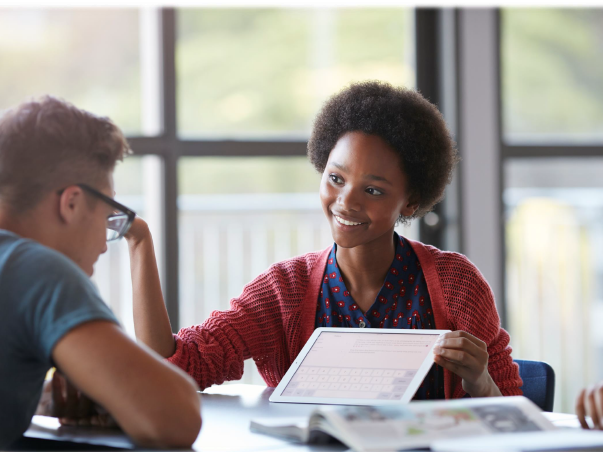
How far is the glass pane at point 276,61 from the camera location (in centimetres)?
360

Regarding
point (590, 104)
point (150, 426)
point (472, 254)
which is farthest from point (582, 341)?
point (150, 426)

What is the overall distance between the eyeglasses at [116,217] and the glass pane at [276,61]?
2226 mm

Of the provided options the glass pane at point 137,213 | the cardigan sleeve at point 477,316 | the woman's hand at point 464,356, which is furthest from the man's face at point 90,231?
the glass pane at point 137,213

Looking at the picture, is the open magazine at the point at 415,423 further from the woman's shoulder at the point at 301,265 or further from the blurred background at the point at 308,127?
the blurred background at the point at 308,127

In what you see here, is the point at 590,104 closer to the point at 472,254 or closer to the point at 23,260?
the point at 472,254

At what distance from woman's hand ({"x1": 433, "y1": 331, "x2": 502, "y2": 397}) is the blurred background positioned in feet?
7.18

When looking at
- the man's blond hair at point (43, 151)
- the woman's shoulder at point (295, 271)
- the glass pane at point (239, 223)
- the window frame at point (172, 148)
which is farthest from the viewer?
the glass pane at point (239, 223)

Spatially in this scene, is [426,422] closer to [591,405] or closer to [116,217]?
[591,405]

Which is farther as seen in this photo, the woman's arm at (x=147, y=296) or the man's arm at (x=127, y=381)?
the woman's arm at (x=147, y=296)

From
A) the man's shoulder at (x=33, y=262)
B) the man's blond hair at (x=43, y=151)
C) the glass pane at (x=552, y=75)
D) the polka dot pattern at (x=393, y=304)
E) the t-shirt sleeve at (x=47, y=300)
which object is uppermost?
the glass pane at (x=552, y=75)

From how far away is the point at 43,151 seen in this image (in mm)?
1106

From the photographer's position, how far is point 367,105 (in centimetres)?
188

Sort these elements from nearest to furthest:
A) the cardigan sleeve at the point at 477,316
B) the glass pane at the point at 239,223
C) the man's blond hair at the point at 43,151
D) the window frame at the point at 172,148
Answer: the man's blond hair at the point at 43,151, the cardigan sleeve at the point at 477,316, the window frame at the point at 172,148, the glass pane at the point at 239,223

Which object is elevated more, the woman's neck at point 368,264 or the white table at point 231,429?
the woman's neck at point 368,264
